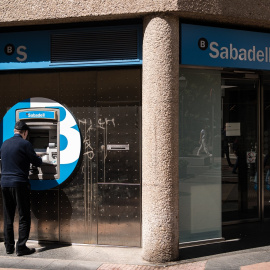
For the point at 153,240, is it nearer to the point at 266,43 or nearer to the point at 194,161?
the point at 194,161

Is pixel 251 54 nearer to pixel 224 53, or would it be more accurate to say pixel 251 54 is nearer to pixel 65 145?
pixel 224 53

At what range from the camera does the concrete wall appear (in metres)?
5.49

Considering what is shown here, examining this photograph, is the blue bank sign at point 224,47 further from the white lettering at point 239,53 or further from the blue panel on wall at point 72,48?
the blue panel on wall at point 72,48

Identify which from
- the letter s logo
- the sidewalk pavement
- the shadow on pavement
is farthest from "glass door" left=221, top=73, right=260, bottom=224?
the letter s logo

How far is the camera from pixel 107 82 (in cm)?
627

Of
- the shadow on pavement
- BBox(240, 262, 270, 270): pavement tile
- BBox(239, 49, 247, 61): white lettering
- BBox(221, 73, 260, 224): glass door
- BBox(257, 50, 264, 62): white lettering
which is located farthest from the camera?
BBox(221, 73, 260, 224): glass door

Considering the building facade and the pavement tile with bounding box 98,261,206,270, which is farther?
the building facade

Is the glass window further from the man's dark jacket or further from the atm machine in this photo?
the man's dark jacket

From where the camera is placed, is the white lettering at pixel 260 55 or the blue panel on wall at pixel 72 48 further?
the white lettering at pixel 260 55

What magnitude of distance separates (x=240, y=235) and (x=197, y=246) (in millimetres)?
1051

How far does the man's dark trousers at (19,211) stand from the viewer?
19.2ft

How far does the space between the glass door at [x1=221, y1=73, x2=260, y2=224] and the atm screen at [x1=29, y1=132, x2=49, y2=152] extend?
299 centimetres

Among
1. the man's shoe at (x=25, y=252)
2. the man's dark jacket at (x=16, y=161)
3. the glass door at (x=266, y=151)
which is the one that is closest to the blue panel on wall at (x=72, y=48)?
the man's dark jacket at (x=16, y=161)

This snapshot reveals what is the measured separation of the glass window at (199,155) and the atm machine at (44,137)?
186cm
